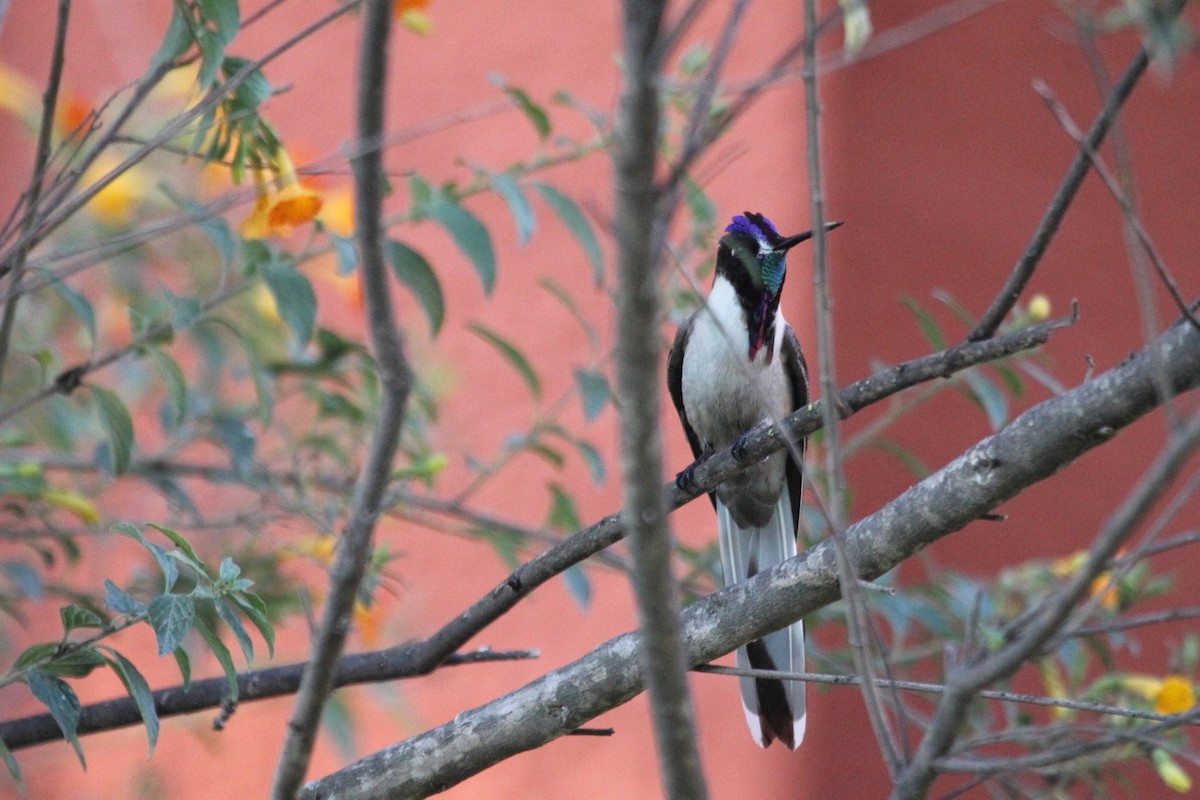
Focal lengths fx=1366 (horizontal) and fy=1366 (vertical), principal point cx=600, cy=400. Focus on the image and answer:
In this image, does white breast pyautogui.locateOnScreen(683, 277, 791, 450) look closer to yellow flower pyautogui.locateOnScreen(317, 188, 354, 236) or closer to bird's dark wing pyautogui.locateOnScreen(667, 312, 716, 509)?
bird's dark wing pyautogui.locateOnScreen(667, 312, 716, 509)

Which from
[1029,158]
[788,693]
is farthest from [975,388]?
[1029,158]

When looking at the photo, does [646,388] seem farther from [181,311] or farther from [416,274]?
[181,311]

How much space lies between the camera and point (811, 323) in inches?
146

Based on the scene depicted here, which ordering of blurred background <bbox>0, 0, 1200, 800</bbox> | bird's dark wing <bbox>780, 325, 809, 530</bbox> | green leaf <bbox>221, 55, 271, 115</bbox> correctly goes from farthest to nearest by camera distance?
blurred background <bbox>0, 0, 1200, 800</bbox> → bird's dark wing <bbox>780, 325, 809, 530</bbox> → green leaf <bbox>221, 55, 271, 115</bbox>

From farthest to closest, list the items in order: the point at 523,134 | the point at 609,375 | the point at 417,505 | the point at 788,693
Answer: the point at 523,134, the point at 609,375, the point at 417,505, the point at 788,693

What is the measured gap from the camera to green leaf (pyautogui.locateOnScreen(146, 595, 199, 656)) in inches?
64.1

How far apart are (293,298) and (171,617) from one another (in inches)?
32.0

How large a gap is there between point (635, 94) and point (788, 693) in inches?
75.5

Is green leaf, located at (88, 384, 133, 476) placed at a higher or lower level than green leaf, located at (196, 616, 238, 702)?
higher

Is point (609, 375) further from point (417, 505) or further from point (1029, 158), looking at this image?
point (1029, 158)

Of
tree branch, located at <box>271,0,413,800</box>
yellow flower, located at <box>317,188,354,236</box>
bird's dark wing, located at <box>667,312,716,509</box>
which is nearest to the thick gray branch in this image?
tree branch, located at <box>271,0,413,800</box>

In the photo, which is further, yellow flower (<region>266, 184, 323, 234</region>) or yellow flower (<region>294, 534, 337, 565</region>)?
yellow flower (<region>294, 534, 337, 565</region>)

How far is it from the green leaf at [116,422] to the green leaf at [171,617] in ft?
2.35

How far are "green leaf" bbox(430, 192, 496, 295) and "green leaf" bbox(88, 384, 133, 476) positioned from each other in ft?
2.13
